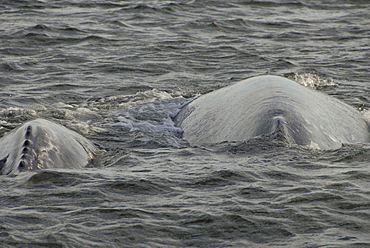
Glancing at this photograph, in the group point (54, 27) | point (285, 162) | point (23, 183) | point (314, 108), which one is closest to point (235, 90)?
point (314, 108)

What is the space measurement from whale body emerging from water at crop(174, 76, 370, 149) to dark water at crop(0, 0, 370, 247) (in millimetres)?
217

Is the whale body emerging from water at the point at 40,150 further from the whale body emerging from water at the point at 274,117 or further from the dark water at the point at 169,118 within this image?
the whale body emerging from water at the point at 274,117

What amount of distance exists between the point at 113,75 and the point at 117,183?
7774 mm

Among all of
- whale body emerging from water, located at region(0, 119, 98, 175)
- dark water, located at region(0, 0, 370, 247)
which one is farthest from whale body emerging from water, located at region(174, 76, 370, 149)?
whale body emerging from water, located at region(0, 119, 98, 175)

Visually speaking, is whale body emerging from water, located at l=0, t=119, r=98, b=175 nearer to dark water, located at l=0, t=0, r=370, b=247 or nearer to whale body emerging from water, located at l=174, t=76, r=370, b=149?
dark water, located at l=0, t=0, r=370, b=247

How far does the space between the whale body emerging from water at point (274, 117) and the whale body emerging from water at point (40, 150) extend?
176 centimetres

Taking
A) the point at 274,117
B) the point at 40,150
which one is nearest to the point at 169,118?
the point at 274,117

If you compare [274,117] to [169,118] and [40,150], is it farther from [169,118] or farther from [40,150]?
[169,118]

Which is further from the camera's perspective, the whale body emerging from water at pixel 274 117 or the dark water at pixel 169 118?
the whale body emerging from water at pixel 274 117

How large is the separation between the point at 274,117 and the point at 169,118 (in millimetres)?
3067

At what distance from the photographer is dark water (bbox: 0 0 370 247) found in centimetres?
520

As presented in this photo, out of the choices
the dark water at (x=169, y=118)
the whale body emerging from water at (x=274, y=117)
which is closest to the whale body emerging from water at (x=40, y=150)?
the dark water at (x=169, y=118)

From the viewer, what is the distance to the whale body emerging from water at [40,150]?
6.30m

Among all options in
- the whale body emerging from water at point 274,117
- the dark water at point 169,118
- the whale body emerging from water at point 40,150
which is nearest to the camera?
the dark water at point 169,118
